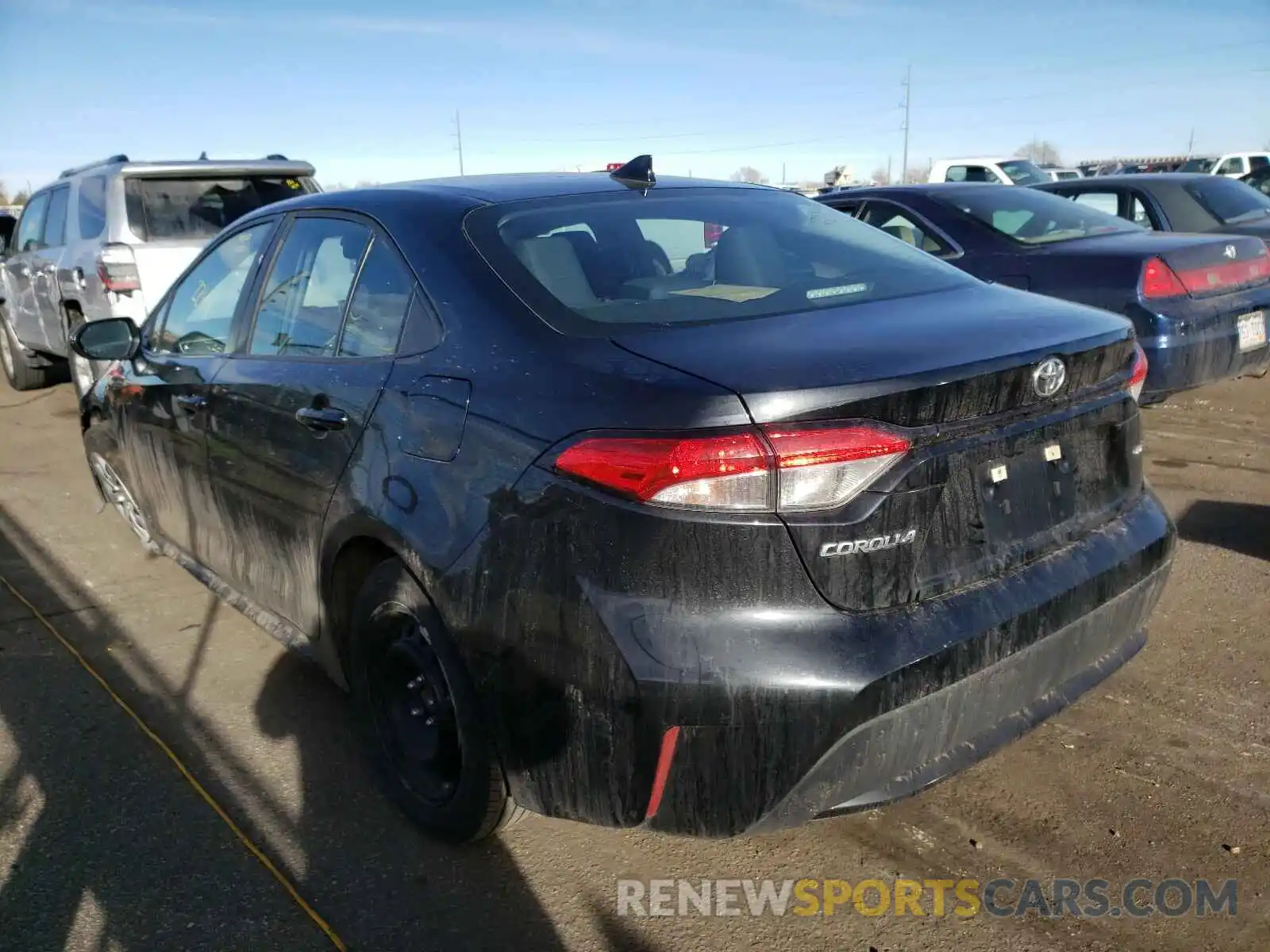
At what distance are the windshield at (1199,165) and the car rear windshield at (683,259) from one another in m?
26.5

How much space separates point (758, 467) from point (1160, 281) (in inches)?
183

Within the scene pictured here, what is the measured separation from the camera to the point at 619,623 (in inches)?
78.3

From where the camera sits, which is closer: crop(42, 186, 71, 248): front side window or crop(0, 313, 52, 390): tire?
crop(42, 186, 71, 248): front side window

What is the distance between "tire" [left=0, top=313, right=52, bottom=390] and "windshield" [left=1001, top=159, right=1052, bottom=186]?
14.1 m

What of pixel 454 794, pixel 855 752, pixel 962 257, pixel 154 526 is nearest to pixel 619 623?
pixel 855 752

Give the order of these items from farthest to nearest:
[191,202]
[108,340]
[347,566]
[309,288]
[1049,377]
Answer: [191,202]
[108,340]
[309,288]
[347,566]
[1049,377]

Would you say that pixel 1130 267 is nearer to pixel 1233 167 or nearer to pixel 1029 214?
pixel 1029 214

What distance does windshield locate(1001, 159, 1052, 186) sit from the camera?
16797 millimetres

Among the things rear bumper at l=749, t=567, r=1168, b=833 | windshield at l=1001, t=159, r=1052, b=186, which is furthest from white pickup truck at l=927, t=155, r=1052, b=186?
rear bumper at l=749, t=567, r=1168, b=833

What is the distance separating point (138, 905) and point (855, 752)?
5.81 ft

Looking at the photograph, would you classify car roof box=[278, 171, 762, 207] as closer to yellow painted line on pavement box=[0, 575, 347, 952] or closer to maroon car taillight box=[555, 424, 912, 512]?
maroon car taillight box=[555, 424, 912, 512]

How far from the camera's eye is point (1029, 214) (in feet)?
21.5

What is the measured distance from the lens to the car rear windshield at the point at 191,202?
711 centimetres

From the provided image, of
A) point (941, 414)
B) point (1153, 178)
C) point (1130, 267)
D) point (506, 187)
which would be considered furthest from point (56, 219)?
point (1153, 178)
